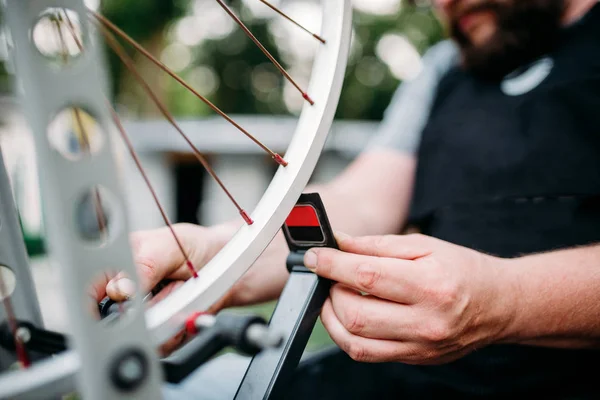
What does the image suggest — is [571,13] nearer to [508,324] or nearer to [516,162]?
[516,162]

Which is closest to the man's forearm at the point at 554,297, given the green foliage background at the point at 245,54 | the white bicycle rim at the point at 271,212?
the white bicycle rim at the point at 271,212

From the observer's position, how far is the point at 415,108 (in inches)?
50.4

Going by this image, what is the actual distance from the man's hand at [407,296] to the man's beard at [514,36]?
655 mm

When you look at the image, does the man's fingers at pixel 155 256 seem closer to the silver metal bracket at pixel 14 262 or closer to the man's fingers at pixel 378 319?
the silver metal bracket at pixel 14 262

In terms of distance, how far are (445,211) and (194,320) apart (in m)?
0.69

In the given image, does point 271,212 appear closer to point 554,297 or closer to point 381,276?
point 381,276

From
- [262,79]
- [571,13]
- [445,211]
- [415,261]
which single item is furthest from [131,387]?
[262,79]

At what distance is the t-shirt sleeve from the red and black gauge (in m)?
0.72

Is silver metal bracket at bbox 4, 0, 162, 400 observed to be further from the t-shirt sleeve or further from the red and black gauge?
the t-shirt sleeve

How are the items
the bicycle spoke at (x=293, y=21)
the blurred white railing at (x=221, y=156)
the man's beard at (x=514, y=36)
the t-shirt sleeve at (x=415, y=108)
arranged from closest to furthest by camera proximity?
the bicycle spoke at (x=293, y=21) → the man's beard at (x=514, y=36) → the t-shirt sleeve at (x=415, y=108) → the blurred white railing at (x=221, y=156)

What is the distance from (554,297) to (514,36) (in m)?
0.68

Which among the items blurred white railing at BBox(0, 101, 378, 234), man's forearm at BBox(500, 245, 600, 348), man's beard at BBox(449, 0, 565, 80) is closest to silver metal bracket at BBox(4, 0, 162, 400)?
man's forearm at BBox(500, 245, 600, 348)

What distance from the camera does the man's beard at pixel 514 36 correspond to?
3.49 ft

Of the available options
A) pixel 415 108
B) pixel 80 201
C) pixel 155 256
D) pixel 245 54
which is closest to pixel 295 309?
pixel 155 256
